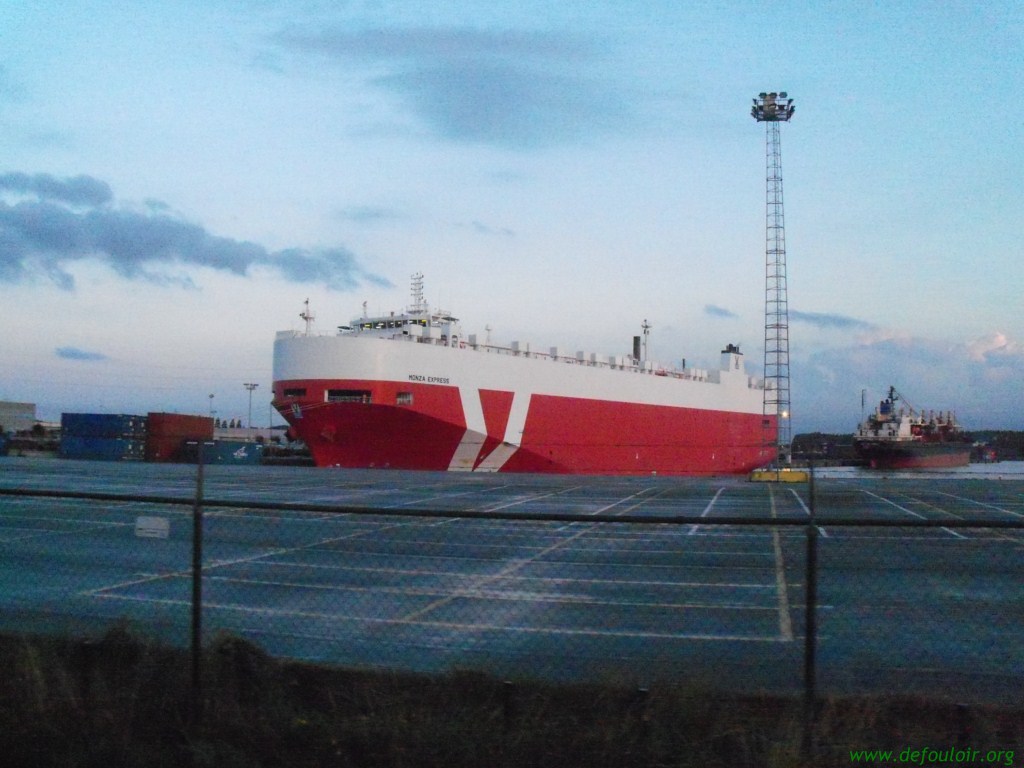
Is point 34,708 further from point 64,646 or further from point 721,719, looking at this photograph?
point 721,719

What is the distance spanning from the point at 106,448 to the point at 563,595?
51538 millimetres

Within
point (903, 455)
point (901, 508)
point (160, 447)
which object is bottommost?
point (903, 455)

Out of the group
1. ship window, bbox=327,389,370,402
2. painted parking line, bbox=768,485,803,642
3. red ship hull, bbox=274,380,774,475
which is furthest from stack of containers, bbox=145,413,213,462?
painted parking line, bbox=768,485,803,642

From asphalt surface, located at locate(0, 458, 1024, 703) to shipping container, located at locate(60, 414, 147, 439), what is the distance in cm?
4170

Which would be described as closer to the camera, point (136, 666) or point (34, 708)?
point (34, 708)

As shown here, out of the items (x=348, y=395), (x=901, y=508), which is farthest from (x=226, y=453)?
(x=901, y=508)

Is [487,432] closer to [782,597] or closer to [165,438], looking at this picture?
[165,438]

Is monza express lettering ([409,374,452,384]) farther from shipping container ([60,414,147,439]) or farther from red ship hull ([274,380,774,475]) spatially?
shipping container ([60,414,147,439])

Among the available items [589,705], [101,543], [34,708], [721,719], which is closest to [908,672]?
[721,719]

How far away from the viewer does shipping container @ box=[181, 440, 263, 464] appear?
5238cm

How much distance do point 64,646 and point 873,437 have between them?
73673mm

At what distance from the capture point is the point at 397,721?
4730mm

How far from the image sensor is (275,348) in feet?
132

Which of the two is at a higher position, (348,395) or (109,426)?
(348,395)
